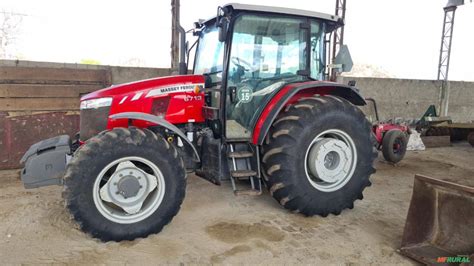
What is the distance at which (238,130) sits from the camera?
3309 mm

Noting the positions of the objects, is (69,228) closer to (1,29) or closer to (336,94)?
(336,94)

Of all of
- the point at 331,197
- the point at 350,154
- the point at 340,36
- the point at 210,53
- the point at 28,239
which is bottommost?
the point at 28,239

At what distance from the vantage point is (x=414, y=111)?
8445mm

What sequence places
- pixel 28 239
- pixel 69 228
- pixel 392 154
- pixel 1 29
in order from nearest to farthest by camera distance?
pixel 28 239 → pixel 69 228 → pixel 392 154 → pixel 1 29

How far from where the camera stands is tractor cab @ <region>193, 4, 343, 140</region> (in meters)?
3.17

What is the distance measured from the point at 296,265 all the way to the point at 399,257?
30.8 inches

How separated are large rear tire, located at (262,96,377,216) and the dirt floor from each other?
0.63ft

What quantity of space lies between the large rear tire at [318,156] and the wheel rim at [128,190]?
1.02 meters

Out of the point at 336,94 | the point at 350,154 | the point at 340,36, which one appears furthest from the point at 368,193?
the point at 340,36

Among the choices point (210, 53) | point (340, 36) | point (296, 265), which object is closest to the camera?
point (296, 265)

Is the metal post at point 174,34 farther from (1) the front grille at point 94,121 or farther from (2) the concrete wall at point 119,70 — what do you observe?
(1) the front grille at point 94,121

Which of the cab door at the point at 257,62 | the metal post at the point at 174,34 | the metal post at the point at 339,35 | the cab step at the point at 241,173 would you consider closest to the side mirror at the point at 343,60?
the cab door at the point at 257,62

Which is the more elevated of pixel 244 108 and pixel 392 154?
pixel 244 108

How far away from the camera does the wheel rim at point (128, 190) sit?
265cm
